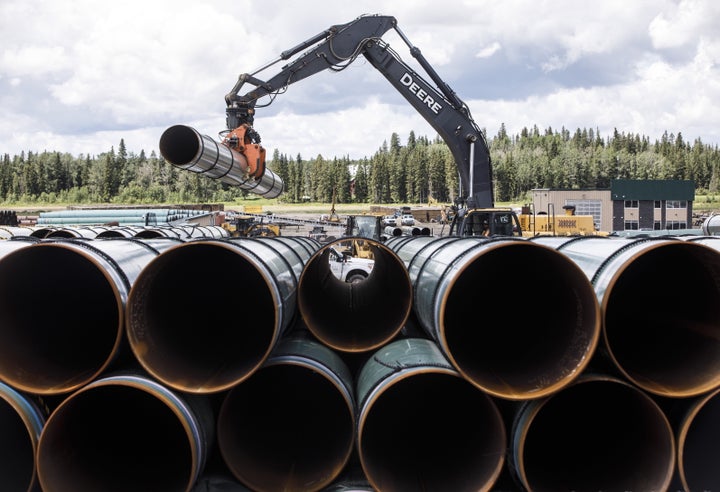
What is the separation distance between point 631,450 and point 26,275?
192 inches

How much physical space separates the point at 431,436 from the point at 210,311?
94.5 inches

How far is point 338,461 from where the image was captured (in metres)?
3.42

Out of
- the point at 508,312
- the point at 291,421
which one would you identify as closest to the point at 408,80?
the point at 508,312

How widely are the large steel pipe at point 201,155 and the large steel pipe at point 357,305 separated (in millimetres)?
2113

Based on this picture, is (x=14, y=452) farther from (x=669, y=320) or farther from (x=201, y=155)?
(x=669, y=320)

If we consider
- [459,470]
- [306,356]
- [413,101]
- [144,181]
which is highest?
[144,181]

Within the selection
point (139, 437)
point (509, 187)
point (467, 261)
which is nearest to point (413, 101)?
point (467, 261)

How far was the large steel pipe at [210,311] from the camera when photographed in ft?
10.4

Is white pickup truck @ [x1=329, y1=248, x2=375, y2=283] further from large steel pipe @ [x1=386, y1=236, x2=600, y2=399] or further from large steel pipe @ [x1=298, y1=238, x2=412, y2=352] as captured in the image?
large steel pipe @ [x1=386, y1=236, x2=600, y2=399]

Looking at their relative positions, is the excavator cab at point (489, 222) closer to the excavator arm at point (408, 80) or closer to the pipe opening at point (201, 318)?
the excavator arm at point (408, 80)

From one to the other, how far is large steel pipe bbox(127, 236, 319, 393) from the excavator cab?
5290 mm

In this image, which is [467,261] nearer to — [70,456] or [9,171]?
[70,456]

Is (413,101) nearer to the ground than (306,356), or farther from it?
Result: farther from it

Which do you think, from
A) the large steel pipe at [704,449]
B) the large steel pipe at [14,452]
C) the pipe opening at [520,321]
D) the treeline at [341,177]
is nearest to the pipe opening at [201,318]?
the large steel pipe at [14,452]
